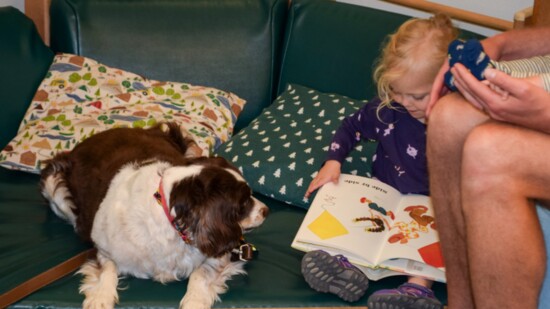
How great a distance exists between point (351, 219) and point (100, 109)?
3.85 feet

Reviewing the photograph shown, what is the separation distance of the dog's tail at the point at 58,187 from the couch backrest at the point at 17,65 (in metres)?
0.46

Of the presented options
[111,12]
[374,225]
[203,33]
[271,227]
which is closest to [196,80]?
[203,33]

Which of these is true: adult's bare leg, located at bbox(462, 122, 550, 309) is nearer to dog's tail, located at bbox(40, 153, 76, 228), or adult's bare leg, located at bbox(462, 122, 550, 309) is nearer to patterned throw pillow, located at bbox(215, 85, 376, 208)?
patterned throw pillow, located at bbox(215, 85, 376, 208)

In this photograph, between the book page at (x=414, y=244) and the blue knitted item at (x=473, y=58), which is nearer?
the blue knitted item at (x=473, y=58)

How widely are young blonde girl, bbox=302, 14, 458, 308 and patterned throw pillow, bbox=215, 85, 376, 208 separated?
0.11 meters

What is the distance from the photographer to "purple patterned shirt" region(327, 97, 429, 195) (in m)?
2.43

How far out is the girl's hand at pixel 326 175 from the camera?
2.41 metres

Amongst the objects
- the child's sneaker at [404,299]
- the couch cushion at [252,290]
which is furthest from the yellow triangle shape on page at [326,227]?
the child's sneaker at [404,299]

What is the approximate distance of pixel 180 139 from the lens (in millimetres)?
2613

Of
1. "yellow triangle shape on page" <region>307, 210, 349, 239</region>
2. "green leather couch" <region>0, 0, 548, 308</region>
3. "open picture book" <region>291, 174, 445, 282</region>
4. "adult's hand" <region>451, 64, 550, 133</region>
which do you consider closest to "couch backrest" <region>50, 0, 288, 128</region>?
"green leather couch" <region>0, 0, 548, 308</region>

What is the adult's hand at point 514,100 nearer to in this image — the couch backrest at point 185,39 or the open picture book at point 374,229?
the open picture book at point 374,229

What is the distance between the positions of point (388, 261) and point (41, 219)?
110 cm

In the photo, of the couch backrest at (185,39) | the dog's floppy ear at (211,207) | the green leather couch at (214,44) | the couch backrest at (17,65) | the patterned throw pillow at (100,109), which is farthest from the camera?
the couch backrest at (185,39)

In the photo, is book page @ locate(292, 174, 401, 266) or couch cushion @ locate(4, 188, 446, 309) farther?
book page @ locate(292, 174, 401, 266)
